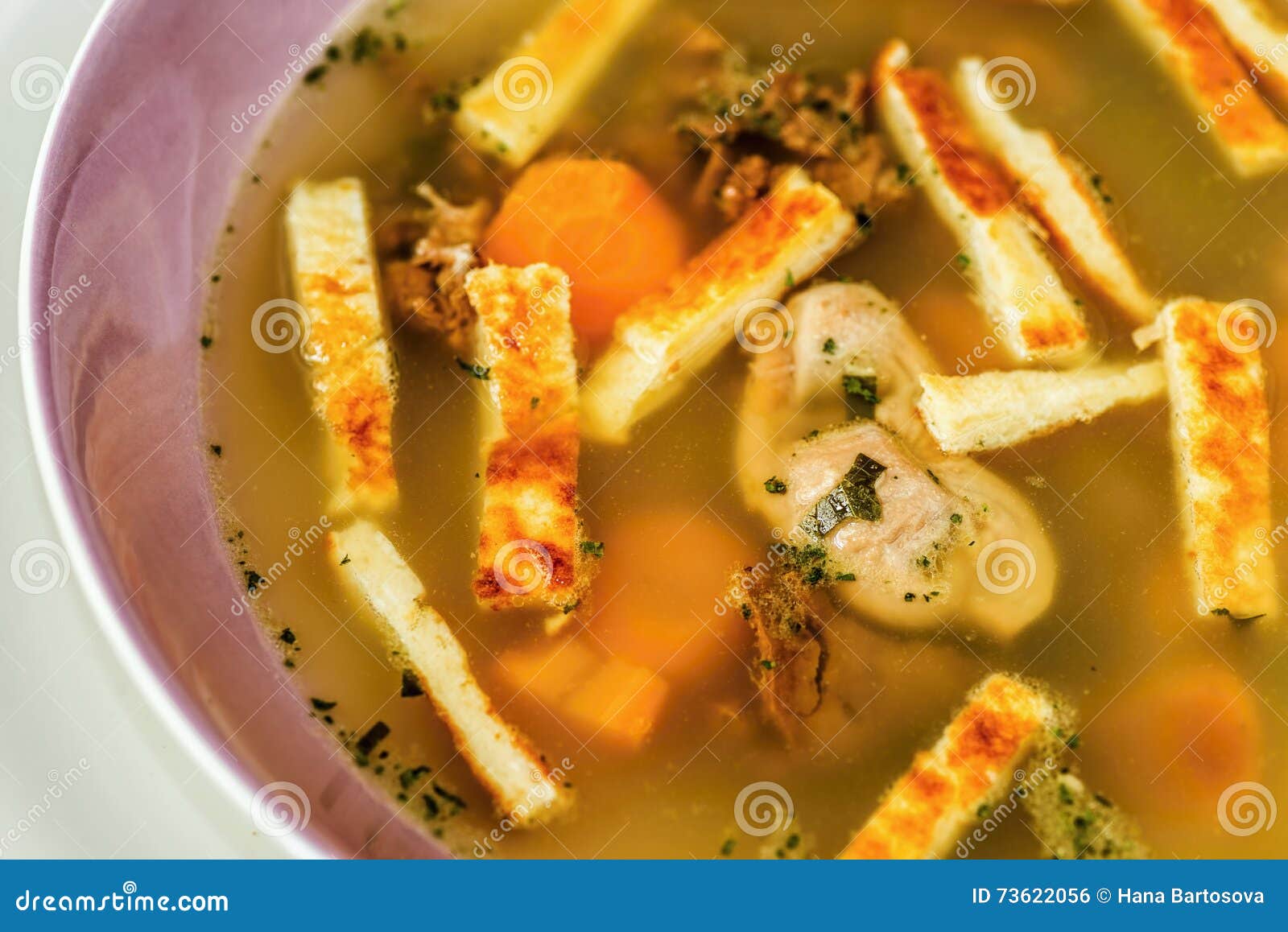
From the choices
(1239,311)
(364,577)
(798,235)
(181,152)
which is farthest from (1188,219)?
(181,152)

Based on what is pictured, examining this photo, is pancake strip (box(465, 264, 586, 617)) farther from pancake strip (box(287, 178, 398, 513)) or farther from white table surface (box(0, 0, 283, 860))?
white table surface (box(0, 0, 283, 860))

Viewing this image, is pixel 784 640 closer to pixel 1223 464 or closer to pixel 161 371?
pixel 1223 464

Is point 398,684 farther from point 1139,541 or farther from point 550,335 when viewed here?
point 1139,541

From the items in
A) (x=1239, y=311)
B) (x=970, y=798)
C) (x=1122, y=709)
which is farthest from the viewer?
(x=1239, y=311)

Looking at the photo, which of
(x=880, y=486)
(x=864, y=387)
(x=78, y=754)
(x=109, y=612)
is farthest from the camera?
(x=864, y=387)

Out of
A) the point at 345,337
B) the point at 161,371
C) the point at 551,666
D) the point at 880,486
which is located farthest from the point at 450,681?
the point at 880,486

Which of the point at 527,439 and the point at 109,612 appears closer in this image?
the point at 109,612
